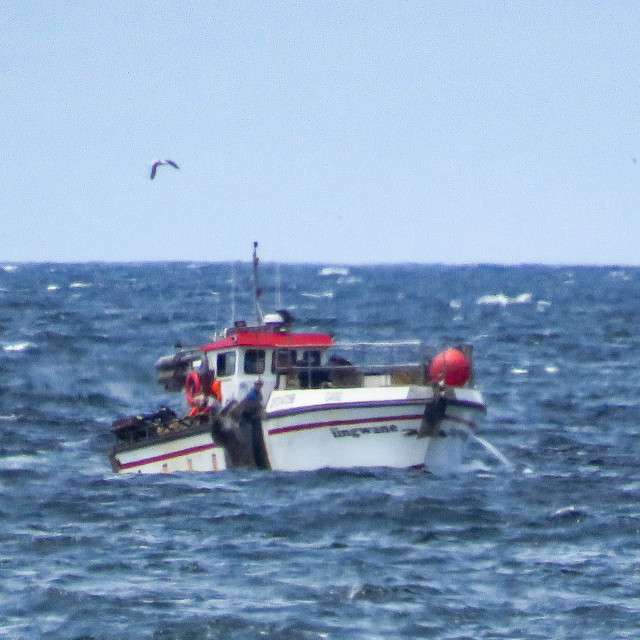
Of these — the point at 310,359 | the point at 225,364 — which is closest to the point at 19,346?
the point at 225,364

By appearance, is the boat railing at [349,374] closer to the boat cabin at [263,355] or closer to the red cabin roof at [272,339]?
the boat cabin at [263,355]

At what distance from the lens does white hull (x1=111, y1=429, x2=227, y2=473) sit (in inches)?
1112

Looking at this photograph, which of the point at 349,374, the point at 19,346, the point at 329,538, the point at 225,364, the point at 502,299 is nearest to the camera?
the point at 329,538

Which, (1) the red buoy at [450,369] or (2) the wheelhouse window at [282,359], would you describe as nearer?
(1) the red buoy at [450,369]

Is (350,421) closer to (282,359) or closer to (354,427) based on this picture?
(354,427)

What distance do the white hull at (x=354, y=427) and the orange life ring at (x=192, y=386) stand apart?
3.08m

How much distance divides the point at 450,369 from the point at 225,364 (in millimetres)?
4536

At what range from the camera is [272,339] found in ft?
96.1

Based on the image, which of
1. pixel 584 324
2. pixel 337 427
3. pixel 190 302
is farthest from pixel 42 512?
pixel 190 302

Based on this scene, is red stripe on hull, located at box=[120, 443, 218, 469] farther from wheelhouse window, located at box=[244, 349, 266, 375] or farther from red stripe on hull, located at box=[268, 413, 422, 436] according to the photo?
red stripe on hull, located at box=[268, 413, 422, 436]

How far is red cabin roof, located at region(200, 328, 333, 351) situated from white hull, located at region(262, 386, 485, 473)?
6.09 ft

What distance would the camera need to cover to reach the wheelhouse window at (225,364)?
29.6 m

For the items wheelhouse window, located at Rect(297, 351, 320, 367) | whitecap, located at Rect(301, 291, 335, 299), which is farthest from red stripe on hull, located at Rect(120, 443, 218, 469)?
whitecap, located at Rect(301, 291, 335, 299)

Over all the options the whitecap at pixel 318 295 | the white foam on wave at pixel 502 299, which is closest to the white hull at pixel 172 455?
the white foam on wave at pixel 502 299
